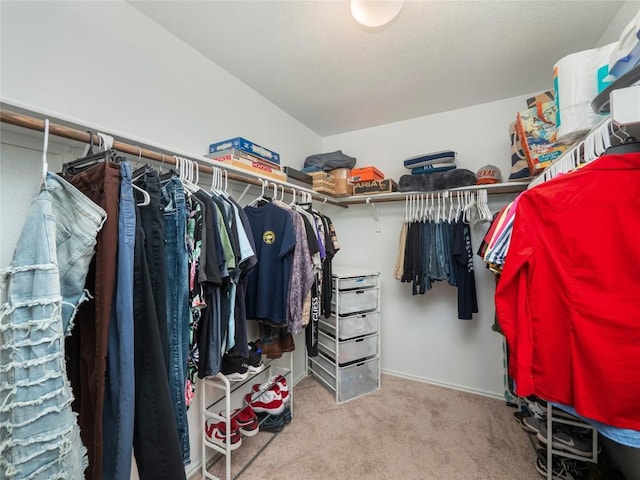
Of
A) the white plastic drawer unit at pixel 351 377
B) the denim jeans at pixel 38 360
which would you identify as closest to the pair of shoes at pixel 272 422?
the white plastic drawer unit at pixel 351 377

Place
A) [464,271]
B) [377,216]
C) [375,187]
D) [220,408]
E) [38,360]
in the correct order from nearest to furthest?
[38,360], [220,408], [464,271], [375,187], [377,216]

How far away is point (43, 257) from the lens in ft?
2.13

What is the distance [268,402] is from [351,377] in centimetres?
75

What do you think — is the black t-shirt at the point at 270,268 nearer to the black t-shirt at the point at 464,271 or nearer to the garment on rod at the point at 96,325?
the garment on rod at the point at 96,325

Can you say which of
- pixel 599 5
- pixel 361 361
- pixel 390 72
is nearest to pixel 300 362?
pixel 361 361

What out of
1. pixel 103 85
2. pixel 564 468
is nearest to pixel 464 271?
pixel 564 468

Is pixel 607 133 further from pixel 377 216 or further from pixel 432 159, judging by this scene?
pixel 377 216

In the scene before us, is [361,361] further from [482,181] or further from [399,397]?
[482,181]

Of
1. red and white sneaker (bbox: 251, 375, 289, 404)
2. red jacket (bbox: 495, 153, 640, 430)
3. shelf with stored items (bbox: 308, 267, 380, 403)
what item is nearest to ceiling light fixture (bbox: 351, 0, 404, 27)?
red jacket (bbox: 495, 153, 640, 430)

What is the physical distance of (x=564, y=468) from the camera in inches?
57.5

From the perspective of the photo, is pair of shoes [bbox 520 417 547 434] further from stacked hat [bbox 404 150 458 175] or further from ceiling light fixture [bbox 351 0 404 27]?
ceiling light fixture [bbox 351 0 404 27]

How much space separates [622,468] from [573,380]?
3.80 feet

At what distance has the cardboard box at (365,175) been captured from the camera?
2459 mm

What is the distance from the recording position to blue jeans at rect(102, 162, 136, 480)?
70 cm
